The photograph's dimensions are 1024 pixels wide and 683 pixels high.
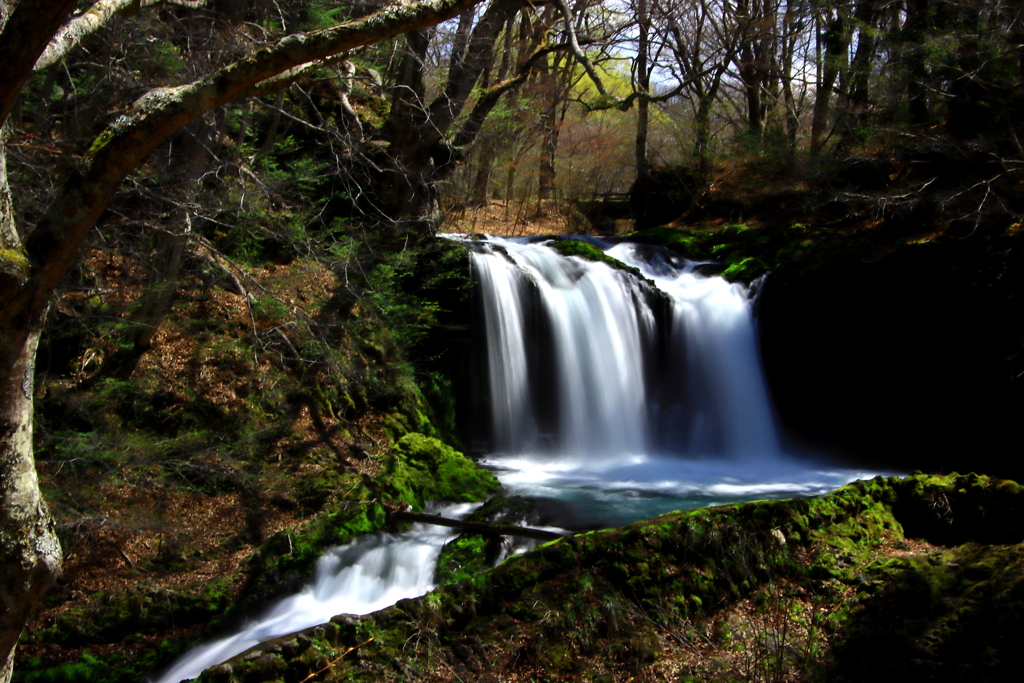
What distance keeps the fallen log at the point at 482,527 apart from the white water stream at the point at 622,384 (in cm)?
211

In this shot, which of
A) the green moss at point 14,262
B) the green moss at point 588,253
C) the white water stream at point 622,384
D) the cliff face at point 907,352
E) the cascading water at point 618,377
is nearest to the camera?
the green moss at point 14,262

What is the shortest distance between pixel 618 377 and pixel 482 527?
5336 millimetres

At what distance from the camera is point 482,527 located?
6.24 metres

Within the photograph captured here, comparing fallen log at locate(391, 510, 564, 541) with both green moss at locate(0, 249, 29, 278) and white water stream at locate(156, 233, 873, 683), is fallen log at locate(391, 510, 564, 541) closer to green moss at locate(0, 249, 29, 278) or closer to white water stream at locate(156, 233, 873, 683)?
white water stream at locate(156, 233, 873, 683)

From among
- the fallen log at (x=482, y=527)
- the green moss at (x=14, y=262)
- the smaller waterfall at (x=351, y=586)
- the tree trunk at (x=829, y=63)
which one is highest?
the tree trunk at (x=829, y=63)

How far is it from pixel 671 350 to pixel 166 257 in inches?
300

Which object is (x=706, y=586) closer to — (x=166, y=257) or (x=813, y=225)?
(x=166, y=257)

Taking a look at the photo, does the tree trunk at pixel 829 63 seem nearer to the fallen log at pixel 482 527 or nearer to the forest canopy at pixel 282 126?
the forest canopy at pixel 282 126

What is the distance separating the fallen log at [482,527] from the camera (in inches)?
230

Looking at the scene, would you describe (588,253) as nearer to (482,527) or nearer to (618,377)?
(618,377)

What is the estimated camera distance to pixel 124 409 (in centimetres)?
732

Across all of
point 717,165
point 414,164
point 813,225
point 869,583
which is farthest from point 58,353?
point 717,165

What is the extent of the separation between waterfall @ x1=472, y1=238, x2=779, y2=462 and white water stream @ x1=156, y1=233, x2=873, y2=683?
0.02 m

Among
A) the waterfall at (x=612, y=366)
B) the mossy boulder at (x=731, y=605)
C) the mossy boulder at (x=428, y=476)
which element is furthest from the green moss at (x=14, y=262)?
the waterfall at (x=612, y=366)
